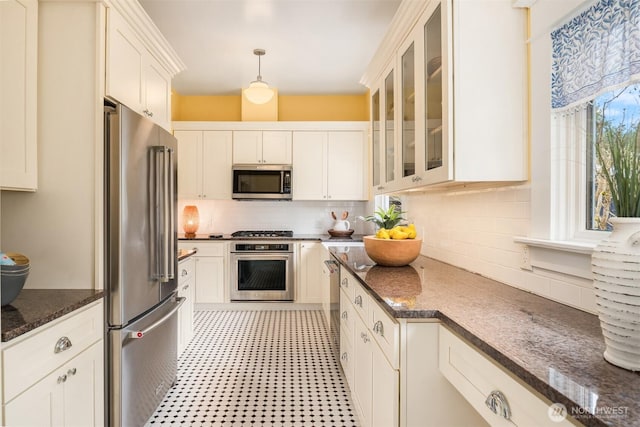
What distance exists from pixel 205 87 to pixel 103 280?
11.1 feet

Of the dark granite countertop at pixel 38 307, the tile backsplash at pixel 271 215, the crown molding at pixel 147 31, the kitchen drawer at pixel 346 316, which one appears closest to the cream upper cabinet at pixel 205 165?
the tile backsplash at pixel 271 215

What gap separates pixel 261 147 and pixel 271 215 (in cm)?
91

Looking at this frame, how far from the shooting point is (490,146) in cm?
156

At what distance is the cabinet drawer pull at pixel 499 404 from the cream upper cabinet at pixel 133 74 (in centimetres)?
→ 197

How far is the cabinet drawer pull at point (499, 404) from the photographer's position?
2.70 ft

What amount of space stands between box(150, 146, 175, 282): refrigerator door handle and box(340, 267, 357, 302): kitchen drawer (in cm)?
107

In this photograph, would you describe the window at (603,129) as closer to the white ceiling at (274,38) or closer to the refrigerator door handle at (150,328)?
the white ceiling at (274,38)

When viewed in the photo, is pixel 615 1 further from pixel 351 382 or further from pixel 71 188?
pixel 71 188

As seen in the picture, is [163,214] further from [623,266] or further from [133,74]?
[623,266]

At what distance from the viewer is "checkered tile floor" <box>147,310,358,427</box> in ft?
6.72

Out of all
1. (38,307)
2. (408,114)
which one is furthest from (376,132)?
(38,307)

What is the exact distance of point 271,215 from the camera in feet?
15.5

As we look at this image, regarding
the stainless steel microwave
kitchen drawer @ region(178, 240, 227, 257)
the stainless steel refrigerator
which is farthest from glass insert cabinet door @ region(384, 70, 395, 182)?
kitchen drawer @ region(178, 240, 227, 257)

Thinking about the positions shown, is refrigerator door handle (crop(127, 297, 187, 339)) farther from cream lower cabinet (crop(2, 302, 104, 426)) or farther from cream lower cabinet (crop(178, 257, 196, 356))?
cream lower cabinet (crop(178, 257, 196, 356))
